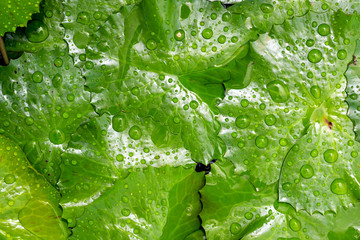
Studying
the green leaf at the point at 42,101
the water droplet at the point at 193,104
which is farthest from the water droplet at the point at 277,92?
the green leaf at the point at 42,101

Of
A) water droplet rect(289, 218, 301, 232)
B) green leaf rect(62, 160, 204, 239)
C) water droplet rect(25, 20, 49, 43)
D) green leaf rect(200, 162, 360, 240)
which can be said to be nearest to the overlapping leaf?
green leaf rect(62, 160, 204, 239)

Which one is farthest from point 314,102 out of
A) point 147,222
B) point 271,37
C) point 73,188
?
point 73,188

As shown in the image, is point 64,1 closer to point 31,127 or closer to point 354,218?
point 31,127

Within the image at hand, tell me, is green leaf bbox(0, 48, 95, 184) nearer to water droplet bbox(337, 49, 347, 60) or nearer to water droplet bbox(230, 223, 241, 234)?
water droplet bbox(230, 223, 241, 234)

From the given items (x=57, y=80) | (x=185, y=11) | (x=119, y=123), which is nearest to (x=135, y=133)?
(x=119, y=123)

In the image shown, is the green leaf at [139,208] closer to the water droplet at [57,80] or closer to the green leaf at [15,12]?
the water droplet at [57,80]

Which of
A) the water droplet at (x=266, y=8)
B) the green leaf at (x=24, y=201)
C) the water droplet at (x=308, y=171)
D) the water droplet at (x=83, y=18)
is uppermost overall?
the water droplet at (x=266, y=8)
